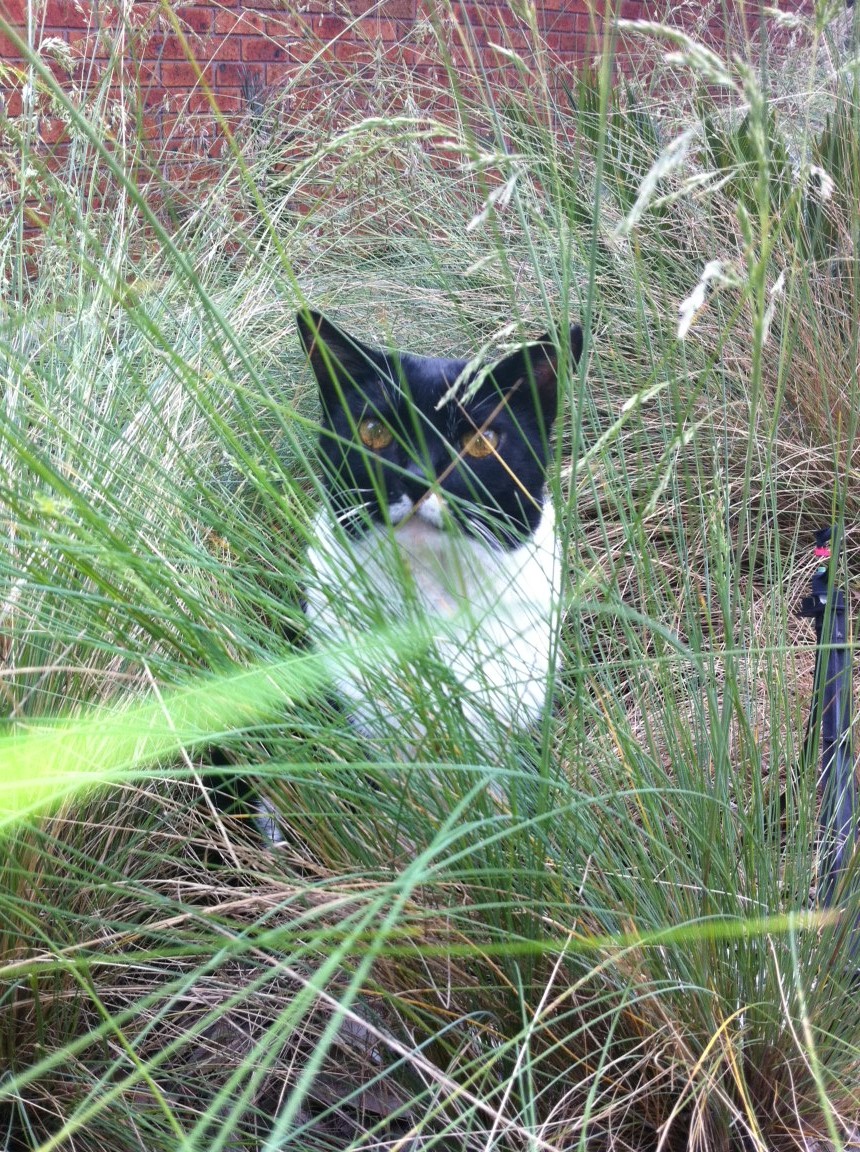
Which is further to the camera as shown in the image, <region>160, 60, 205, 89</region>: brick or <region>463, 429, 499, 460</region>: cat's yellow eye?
<region>160, 60, 205, 89</region>: brick

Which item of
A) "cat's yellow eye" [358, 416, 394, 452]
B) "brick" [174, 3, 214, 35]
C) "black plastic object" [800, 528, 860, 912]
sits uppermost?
"brick" [174, 3, 214, 35]

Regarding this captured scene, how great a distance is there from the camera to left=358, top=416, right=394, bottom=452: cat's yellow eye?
144 centimetres

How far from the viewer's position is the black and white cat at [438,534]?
904 mm

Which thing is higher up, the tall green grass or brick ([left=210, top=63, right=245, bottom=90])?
brick ([left=210, top=63, right=245, bottom=90])

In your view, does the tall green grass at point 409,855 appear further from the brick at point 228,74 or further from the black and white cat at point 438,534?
the brick at point 228,74

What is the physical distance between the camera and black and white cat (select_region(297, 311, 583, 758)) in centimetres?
90

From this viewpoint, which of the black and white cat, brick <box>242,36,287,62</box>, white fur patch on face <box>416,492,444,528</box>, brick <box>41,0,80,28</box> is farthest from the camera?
brick <box>242,36,287,62</box>

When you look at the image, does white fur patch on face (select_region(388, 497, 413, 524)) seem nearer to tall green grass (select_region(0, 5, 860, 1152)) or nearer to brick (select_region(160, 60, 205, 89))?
tall green grass (select_region(0, 5, 860, 1152))

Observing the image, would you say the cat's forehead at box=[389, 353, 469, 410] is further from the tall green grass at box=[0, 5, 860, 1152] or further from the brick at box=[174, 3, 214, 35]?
the brick at box=[174, 3, 214, 35]

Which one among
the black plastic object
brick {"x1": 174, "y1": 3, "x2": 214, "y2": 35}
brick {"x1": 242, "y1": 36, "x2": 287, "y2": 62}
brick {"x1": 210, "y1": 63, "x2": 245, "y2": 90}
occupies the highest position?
brick {"x1": 174, "y1": 3, "x2": 214, "y2": 35}

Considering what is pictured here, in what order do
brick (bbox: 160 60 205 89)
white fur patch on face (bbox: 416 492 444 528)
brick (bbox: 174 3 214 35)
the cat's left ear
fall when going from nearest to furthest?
the cat's left ear, white fur patch on face (bbox: 416 492 444 528), brick (bbox: 160 60 205 89), brick (bbox: 174 3 214 35)

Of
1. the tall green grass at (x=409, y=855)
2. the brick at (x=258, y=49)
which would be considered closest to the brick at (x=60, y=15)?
the brick at (x=258, y=49)

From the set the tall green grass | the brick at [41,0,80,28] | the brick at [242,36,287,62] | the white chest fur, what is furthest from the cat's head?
the brick at [242,36,287,62]

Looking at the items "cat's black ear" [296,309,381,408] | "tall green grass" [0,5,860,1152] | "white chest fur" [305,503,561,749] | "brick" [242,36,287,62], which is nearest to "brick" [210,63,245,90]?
"brick" [242,36,287,62]
